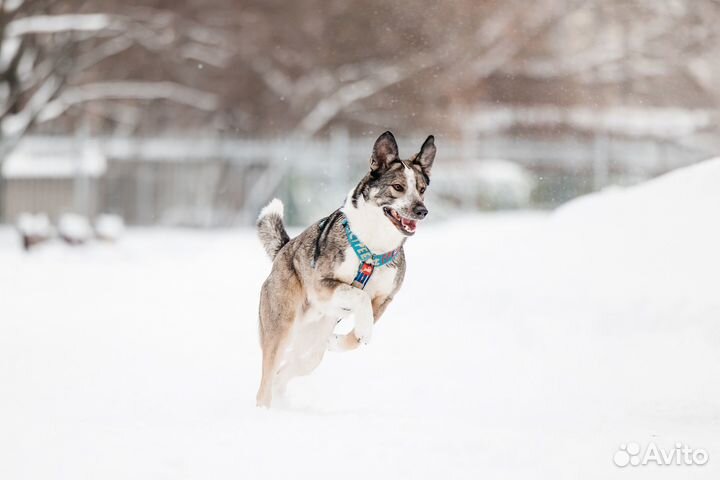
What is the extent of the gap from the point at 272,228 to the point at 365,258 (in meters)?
0.95

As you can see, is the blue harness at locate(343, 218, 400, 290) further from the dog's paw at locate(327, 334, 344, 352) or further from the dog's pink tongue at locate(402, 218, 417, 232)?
the dog's paw at locate(327, 334, 344, 352)

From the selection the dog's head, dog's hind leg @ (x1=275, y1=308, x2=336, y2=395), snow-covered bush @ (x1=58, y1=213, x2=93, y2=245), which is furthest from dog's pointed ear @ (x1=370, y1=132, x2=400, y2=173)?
snow-covered bush @ (x1=58, y1=213, x2=93, y2=245)

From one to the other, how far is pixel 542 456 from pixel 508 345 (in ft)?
14.0

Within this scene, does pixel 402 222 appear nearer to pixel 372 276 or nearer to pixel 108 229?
pixel 372 276

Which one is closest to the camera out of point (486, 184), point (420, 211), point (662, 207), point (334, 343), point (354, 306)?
point (420, 211)

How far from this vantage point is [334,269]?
6098 millimetres

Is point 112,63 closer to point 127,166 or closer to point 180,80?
point 180,80

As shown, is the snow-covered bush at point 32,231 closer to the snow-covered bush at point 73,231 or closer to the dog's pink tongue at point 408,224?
the snow-covered bush at point 73,231

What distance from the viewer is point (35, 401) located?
6.88 meters

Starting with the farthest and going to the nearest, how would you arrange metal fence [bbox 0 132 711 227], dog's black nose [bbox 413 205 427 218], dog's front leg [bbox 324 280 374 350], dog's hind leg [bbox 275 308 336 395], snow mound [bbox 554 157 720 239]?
1. metal fence [bbox 0 132 711 227]
2. snow mound [bbox 554 157 720 239]
3. dog's hind leg [bbox 275 308 336 395]
4. dog's front leg [bbox 324 280 374 350]
5. dog's black nose [bbox 413 205 427 218]

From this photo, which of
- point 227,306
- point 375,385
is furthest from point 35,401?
point 227,306

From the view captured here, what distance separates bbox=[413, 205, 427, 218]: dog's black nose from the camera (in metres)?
5.60

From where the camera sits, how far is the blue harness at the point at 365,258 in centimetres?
602

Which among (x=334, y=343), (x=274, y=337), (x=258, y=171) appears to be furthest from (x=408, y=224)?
(x=258, y=171)
